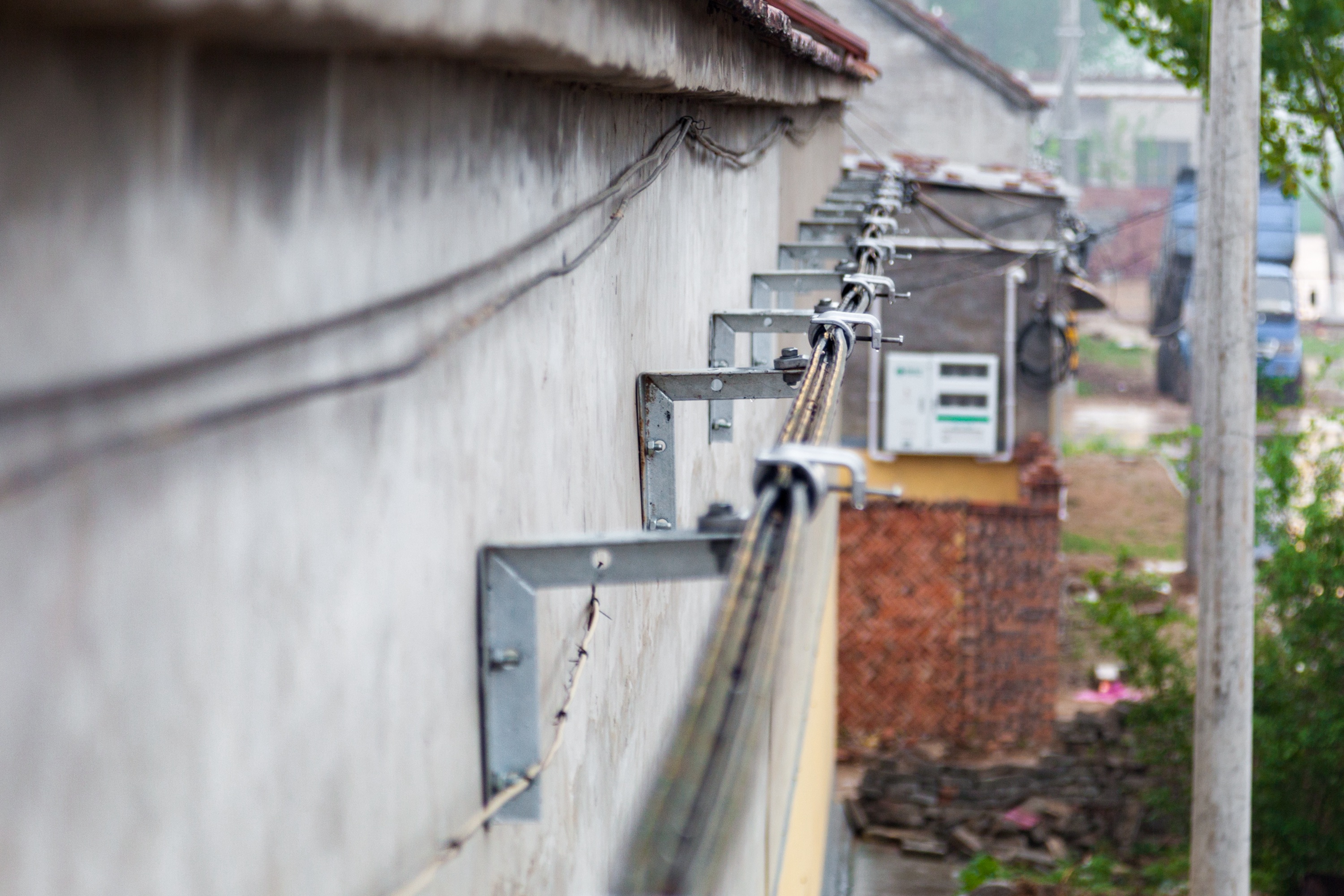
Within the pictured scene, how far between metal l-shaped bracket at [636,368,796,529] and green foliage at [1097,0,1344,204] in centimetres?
804

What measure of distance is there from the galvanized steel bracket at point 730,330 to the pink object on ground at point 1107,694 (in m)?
10.2

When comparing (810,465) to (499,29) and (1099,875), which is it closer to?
(499,29)

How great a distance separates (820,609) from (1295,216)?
19.2m

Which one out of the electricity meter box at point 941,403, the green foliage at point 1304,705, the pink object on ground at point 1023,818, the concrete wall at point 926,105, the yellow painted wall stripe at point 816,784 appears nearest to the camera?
the yellow painted wall stripe at point 816,784

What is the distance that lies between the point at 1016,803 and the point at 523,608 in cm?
1071

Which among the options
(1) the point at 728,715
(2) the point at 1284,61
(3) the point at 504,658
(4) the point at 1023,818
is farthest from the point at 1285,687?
(1) the point at 728,715

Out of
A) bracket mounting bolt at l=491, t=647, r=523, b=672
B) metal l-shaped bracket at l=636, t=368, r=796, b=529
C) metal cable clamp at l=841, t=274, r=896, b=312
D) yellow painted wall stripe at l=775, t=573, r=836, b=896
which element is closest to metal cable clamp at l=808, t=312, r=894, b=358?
metal l-shaped bracket at l=636, t=368, r=796, b=529

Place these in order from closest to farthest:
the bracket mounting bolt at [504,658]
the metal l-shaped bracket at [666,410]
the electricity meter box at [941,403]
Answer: the bracket mounting bolt at [504,658]
the metal l-shaped bracket at [666,410]
the electricity meter box at [941,403]

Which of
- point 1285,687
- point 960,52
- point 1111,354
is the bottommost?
point 1285,687

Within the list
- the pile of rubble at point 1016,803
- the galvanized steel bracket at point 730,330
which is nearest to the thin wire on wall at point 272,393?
the galvanized steel bracket at point 730,330

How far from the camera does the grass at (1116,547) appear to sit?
18578mm

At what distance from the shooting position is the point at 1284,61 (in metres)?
10.4

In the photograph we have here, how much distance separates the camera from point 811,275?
441 cm

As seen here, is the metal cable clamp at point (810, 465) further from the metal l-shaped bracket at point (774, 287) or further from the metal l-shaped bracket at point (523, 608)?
the metal l-shaped bracket at point (774, 287)
